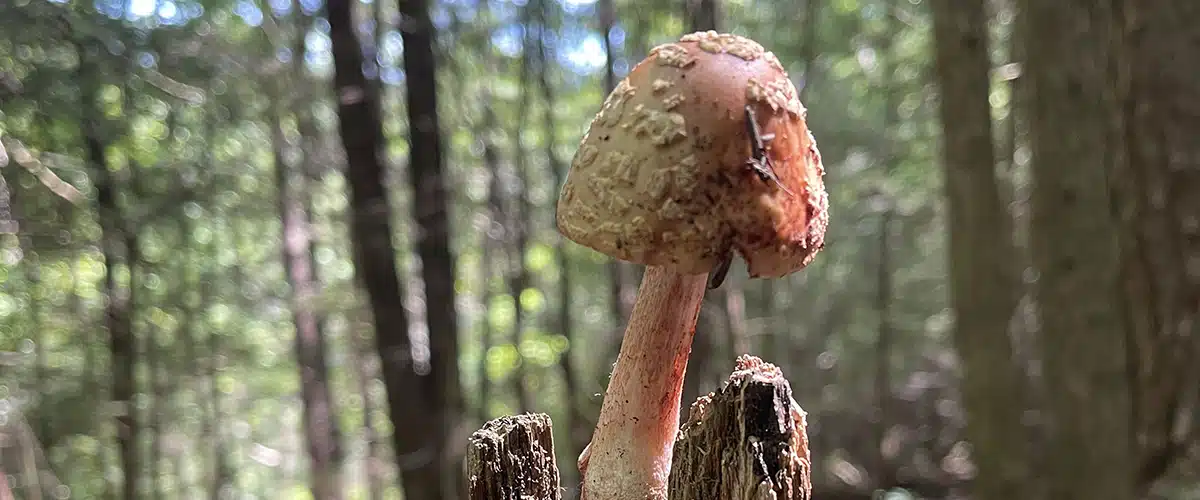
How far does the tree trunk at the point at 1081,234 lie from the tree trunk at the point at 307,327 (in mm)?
6106

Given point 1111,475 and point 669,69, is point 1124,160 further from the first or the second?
point 669,69

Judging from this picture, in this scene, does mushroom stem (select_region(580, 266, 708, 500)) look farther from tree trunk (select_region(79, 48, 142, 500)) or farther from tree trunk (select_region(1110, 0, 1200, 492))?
tree trunk (select_region(79, 48, 142, 500))

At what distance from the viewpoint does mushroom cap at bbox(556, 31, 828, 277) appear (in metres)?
1.40

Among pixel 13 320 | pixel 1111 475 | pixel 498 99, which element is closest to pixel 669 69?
pixel 1111 475

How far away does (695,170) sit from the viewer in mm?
1396

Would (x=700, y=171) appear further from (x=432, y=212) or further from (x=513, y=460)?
(x=432, y=212)

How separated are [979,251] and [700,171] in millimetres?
3540

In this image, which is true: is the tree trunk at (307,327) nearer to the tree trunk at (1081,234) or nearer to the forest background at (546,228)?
the forest background at (546,228)

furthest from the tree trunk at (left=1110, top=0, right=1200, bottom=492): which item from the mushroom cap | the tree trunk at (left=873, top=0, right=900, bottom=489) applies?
the tree trunk at (left=873, top=0, right=900, bottom=489)

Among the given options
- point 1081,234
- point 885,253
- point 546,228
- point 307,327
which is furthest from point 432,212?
point 885,253

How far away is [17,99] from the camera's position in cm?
433

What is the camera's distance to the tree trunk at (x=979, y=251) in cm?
425

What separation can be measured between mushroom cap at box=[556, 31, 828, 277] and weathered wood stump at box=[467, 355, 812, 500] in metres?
0.26

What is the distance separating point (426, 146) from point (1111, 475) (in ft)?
14.6
